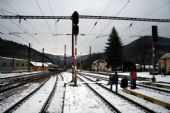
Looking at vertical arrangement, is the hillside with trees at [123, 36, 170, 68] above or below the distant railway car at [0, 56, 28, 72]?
above

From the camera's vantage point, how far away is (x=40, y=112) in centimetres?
1007

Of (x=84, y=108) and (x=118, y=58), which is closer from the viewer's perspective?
(x=84, y=108)

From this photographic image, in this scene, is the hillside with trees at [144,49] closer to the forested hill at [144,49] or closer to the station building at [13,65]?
the forested hill at [144,49]

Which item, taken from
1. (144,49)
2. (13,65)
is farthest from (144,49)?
(13,65)

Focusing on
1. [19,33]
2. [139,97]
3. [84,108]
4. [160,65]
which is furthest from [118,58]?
[84,108]

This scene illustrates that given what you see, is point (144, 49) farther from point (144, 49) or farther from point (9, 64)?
point (9, 64)

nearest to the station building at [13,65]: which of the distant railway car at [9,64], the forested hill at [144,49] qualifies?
the distant railway car at [9,64]

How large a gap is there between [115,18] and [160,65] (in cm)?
3447

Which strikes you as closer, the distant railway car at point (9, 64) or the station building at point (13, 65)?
the distant railway car at point (9, 64)

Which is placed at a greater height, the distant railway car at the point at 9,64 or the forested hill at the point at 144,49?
the forested hill at the point at 144,49

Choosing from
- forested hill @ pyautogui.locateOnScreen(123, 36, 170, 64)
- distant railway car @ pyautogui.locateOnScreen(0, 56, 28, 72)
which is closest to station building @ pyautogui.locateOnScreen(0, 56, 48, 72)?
distant railway car @ pyautogui.locateOnScreen(0, 56, 28, 72)

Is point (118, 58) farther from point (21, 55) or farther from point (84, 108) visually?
point (21, 55)

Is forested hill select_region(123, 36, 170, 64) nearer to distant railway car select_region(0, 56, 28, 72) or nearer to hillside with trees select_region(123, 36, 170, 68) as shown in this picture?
hillside with trees select_region(123, 36, 170, 68)

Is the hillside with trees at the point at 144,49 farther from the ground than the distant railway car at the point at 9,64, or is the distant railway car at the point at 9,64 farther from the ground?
the hillside with trees at the point at 144,49
